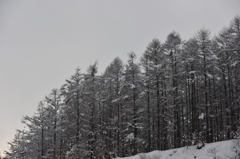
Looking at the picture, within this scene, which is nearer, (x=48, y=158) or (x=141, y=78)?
(x=141, y=78)

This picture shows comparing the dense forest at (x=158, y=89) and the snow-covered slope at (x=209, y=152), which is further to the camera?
the dense forest at (x=158, y=89)

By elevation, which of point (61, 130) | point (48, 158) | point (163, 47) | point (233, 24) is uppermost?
point (233, 24)

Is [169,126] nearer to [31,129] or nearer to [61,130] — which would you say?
[61,130]

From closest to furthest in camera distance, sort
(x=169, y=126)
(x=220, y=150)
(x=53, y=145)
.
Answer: (x=220, y=150)
(x=169, y=126)
(x=53, y=145)

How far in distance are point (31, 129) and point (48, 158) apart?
4.71m

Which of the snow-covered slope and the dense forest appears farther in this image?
the dense forest

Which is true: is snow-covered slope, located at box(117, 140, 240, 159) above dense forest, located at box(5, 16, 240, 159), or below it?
below

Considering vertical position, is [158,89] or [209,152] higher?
[158,89]

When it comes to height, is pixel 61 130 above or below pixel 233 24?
below

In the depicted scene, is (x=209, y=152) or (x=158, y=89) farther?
(x=158, y=89)

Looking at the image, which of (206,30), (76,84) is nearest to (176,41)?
(206,30)

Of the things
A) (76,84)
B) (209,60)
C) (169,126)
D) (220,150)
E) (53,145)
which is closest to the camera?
(220,150)

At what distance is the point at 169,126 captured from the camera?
2273 centimetres

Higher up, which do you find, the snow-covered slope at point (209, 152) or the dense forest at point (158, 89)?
the dense forest at point (158, 89)
